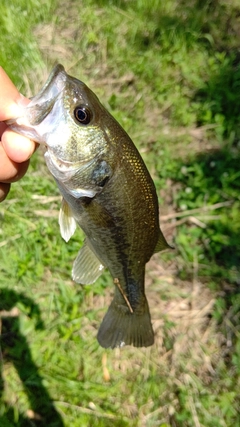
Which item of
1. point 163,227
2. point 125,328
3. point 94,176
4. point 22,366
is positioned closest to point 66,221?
point 94,176

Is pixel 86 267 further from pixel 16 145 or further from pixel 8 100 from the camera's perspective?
pixel 8 100

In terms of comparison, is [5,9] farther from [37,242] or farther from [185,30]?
[37,242]

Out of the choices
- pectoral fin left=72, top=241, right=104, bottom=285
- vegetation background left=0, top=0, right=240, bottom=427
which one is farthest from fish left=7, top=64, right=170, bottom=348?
vegetation background left=0, top=0, right=240, bottom=427

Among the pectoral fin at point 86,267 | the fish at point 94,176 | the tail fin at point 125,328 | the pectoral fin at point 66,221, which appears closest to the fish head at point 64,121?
the fish at point 94,176

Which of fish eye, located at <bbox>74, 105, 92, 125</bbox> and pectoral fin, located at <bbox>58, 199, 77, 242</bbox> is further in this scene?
pectoral fin, located at <bbox>58, 199, 77, 242</bbox>

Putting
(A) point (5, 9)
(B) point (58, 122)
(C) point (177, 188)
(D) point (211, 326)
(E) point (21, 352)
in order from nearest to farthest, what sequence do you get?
1. (B) point (58, 122)
2. (E) point (21, 352)
3. (D) point (211, 326)
4. (C) point (177, 188)
5. (A) point (5, 9)

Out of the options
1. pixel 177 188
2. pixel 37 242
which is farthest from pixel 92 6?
pixel 37 242

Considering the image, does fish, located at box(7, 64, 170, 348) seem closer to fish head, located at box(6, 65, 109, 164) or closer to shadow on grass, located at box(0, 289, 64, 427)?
fish head, located at box(6, 65, 109, 164)

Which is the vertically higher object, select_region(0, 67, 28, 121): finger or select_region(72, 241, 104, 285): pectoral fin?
select_region(0, 67, 28, 121): finger
